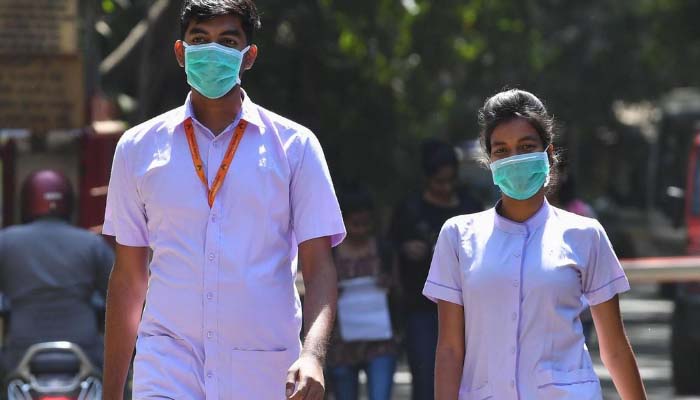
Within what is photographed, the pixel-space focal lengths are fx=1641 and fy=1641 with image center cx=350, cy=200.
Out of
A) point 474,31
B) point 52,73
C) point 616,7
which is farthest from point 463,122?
point 52,73

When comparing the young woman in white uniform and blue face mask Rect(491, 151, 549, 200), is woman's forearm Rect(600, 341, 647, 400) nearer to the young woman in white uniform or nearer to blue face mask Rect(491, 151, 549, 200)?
the young woman in white uniform

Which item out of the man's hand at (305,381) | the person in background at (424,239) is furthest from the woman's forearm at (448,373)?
the person in background at (424,239)

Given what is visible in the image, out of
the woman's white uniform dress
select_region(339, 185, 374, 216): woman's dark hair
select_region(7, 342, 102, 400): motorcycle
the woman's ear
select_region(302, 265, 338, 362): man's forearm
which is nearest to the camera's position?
select_region(302, 265, 338, 362): man's forearm

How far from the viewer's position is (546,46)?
35.5m

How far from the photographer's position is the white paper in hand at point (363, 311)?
902cm

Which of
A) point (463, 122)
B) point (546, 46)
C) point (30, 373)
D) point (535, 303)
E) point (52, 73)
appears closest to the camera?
point (535, 303)

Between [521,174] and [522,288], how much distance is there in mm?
367

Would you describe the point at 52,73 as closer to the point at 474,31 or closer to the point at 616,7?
the point at 474,31

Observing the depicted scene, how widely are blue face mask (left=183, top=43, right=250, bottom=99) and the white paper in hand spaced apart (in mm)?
4595

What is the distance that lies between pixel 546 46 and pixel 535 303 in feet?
102

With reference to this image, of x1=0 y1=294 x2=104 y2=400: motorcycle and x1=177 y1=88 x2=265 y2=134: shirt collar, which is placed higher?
x1=177 y1=88 x2=265 y2=134: shirt collar

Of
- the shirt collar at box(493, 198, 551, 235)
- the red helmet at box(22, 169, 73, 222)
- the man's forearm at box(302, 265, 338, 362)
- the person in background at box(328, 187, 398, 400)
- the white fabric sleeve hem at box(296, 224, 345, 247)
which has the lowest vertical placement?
the person in background at box(328, 187, 398, 400)

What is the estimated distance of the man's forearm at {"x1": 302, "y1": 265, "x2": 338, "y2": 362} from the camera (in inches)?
169

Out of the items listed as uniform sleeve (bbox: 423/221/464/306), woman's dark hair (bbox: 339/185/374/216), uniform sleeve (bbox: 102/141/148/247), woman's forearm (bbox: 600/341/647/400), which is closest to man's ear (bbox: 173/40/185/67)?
uniform sleeve (bbox: 102/141/148/247)
